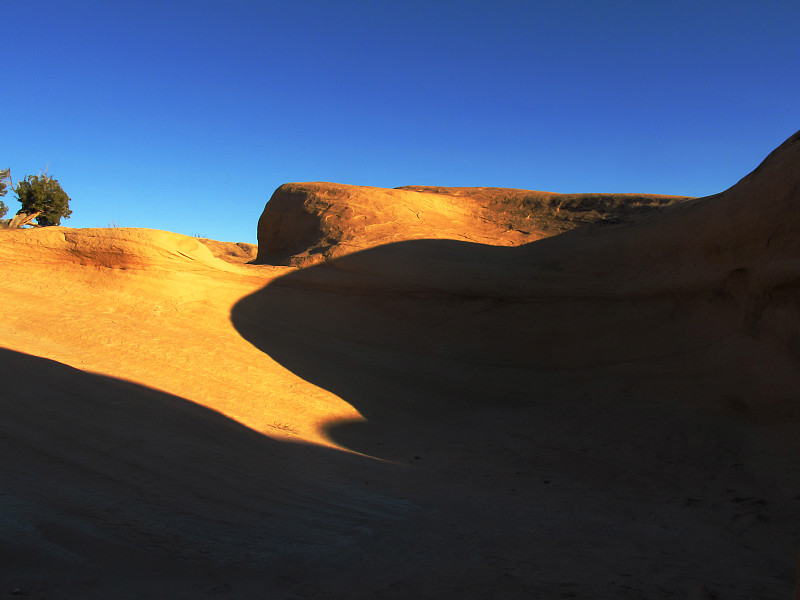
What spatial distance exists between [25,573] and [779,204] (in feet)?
24.5

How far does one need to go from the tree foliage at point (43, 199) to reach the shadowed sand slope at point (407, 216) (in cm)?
1695

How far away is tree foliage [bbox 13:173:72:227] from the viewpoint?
2308cm

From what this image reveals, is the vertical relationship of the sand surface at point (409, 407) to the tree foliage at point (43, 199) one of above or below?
below

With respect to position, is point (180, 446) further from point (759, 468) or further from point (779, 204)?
point (779, 204)

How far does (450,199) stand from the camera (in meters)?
12.3

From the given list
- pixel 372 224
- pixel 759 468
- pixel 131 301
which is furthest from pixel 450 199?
pixel 759 468

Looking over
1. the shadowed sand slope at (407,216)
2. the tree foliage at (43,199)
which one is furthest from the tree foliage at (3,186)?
the shadowed sand slope at (407,216)

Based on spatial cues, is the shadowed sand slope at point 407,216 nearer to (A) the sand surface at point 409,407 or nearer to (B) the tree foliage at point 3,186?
(A) the sand surface at point 409,407

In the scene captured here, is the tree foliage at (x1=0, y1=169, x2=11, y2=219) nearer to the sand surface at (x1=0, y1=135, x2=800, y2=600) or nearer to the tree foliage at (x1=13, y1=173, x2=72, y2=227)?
the tree foliage at (x1=13, y1=173, x2=72, y2=227)

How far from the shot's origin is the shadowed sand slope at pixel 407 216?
9.51 metres

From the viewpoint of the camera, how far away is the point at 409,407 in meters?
6.44

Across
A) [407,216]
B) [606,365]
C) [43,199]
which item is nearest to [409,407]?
[606,365]

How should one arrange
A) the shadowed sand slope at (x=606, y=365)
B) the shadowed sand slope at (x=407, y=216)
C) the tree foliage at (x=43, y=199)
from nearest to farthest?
1. the shadowed sand slope at (x=606, y=365)
2. the shadowed sand slope at (x=407, y=216)
3. the tree foliage at (x=43, y=199)

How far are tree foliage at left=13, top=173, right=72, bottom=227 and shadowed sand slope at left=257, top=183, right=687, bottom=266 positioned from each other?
16954 millimetres
